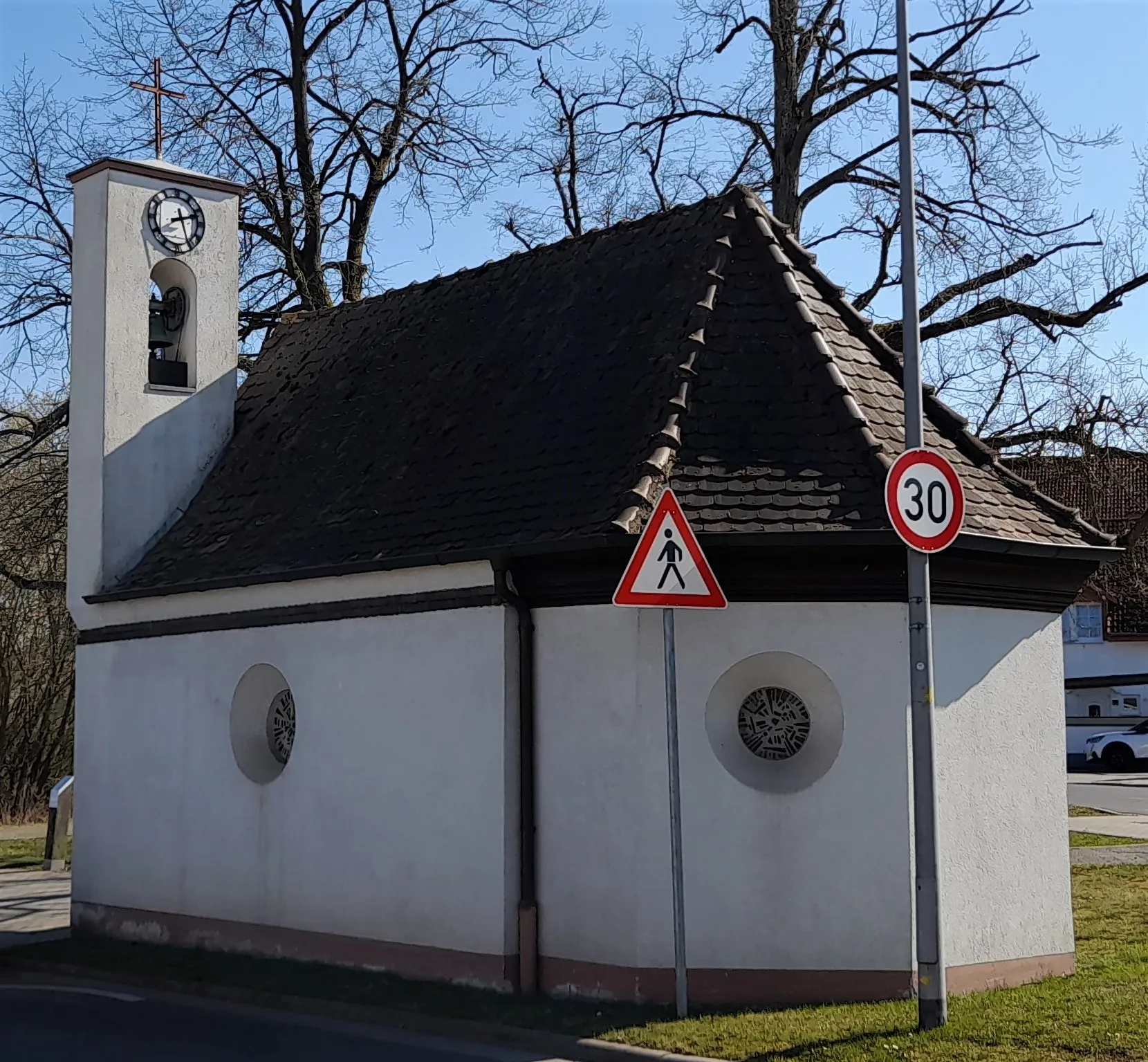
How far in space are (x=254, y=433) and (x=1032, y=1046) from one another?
10603 mm

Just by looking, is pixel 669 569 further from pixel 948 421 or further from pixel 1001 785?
pixel 948 421

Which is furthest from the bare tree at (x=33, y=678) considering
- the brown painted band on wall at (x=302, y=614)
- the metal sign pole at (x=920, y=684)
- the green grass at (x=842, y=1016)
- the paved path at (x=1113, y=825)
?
the metal sign pole at (x=920, y=684)

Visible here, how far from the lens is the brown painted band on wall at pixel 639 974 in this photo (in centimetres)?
1026

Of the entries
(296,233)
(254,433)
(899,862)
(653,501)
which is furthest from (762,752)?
(296,233)

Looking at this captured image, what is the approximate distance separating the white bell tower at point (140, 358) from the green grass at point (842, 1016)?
491cm

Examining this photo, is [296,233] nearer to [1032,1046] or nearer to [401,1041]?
[401,1041]

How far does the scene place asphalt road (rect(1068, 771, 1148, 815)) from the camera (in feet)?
96.5

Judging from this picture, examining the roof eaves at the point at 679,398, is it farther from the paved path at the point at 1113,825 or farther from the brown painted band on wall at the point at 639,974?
the paved path at the point at 1113,825

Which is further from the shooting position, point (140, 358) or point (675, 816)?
point (140, 358)

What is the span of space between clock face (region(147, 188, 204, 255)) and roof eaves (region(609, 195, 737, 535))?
6.41 metres

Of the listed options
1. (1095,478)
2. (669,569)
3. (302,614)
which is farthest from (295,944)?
(1095,478)

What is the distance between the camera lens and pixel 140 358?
16016mm

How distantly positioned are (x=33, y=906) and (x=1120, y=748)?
34.6m

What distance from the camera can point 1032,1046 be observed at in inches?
343
